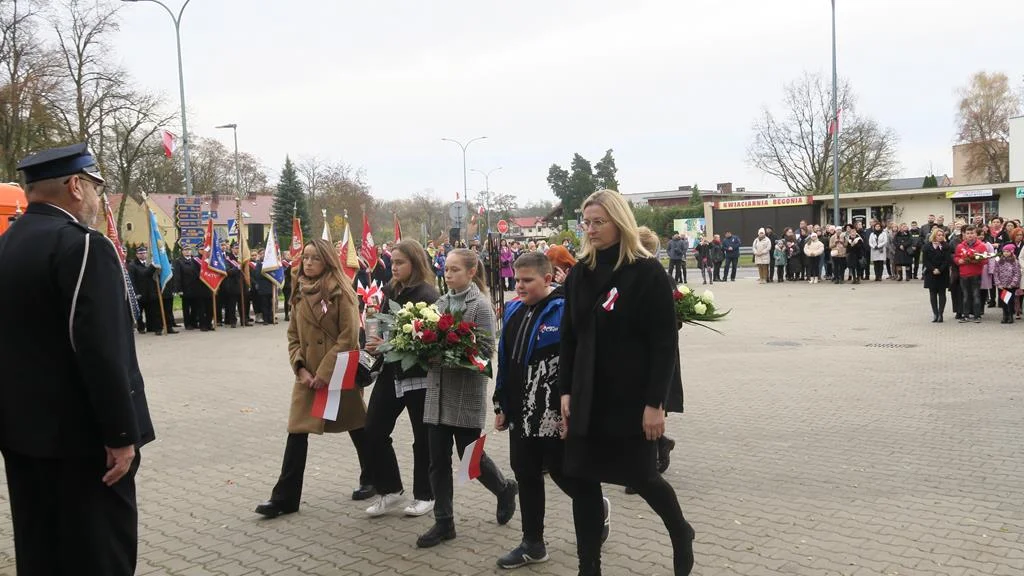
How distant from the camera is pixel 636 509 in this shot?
5762 millimetres

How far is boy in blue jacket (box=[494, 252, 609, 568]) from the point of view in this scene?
461cm

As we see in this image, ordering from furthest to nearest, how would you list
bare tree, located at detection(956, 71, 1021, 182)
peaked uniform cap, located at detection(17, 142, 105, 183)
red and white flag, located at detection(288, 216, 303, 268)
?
1. bare tree, located at detection(956, 71, 1021, 182)
2. red and white flag, located at detection(288, 216, 303, 268)
3. peaked uniform cap, located at detection(17, 142, 105, 183)

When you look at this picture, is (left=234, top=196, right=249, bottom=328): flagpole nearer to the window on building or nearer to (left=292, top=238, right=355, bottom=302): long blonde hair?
(left=292, top=238, right=355, bottom=302): long blonde hair

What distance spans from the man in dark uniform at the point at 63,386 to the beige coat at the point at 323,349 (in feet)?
7.71

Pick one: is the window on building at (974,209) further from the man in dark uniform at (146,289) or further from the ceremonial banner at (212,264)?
the man in dark uniform at (146,289)

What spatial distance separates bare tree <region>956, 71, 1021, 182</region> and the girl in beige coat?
75.8 meters

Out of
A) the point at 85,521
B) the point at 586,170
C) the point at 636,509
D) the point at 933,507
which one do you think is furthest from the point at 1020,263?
the point at 586,170

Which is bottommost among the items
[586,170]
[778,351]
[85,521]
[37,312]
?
[778,351]

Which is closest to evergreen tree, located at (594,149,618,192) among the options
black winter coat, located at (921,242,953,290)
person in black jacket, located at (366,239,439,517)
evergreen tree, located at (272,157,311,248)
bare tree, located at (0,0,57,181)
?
evergreen tree, located at (272,157,311,248)

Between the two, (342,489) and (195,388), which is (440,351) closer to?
(342,489)

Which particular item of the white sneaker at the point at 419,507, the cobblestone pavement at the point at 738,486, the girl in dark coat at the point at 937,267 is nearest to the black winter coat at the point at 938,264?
the girl in dark coat at the point at 937,267

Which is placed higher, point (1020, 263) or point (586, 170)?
point (586, 170)

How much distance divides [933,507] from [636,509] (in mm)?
1995

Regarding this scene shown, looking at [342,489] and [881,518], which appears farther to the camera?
[342,489]
